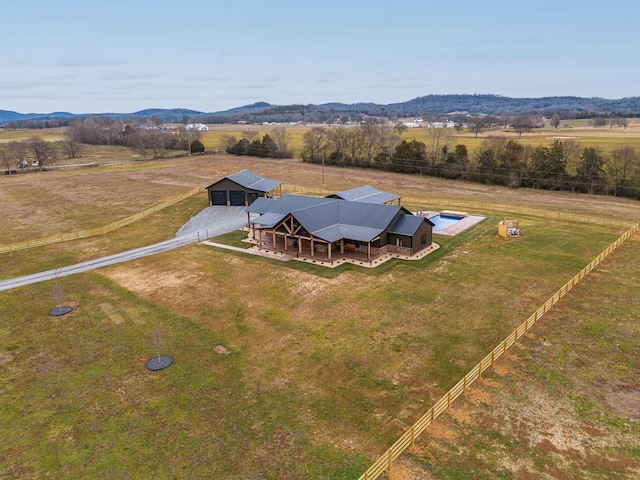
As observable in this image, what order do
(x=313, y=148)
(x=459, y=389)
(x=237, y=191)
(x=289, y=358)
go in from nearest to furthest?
(x=459, y=389) < (x=289, y=358) < (x=237, y=191) < (x=313, y=148)

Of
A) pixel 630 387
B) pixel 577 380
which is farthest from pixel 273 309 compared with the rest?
pixel 630 387

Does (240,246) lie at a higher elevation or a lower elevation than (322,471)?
higher

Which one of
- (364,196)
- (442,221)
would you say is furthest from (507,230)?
(364,196)

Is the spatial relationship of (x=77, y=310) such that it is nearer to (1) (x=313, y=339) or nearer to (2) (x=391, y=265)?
(1) (x=313, y=339)

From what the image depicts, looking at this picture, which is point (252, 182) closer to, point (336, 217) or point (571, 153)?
point (336, 217)

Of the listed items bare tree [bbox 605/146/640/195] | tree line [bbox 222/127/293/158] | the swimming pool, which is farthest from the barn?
bare tree [bbox 605/146/640/195]

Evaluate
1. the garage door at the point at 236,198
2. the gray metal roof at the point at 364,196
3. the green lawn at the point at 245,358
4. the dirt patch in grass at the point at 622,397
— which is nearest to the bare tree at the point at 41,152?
the garage door at the point at 236,198

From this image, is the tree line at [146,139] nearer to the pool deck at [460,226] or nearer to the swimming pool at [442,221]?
the swimming pool at [442,221]
